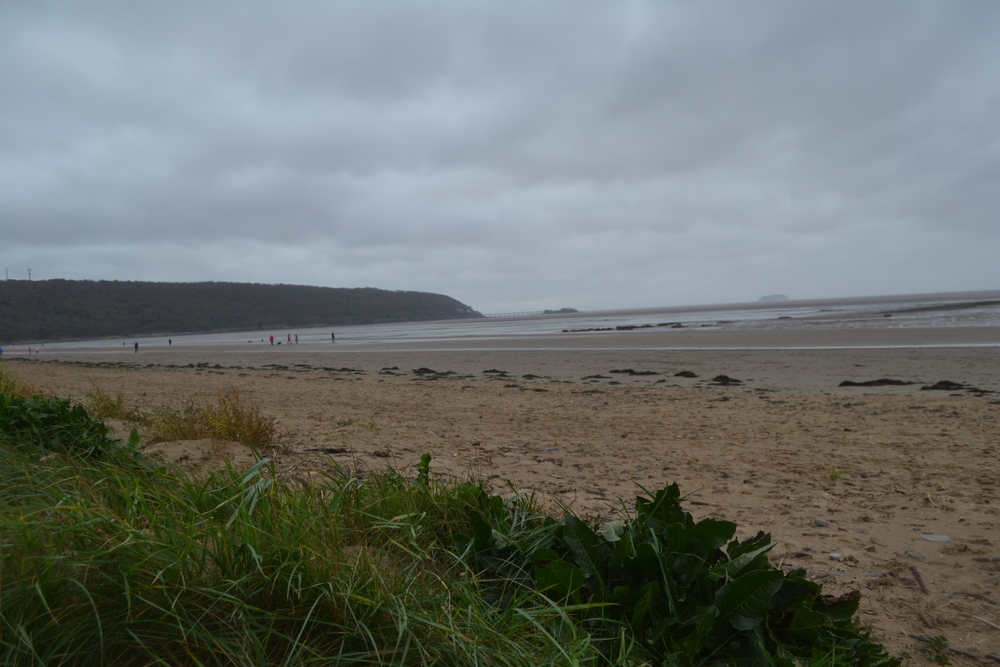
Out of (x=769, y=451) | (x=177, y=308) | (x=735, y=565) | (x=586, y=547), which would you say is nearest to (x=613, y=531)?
(x=586, y=547)

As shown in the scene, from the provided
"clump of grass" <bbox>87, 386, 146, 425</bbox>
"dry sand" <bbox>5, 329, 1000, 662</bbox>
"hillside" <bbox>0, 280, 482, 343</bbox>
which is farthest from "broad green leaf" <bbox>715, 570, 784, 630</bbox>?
"hillside" <bbox>0, 280, 482, 343</bbox>

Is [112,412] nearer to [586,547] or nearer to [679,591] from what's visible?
[586,547]

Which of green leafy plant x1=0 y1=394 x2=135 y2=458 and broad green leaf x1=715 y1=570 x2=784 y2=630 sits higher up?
green leafy plant x1=0 y1=394 x2=135 y2=458

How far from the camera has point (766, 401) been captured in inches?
328

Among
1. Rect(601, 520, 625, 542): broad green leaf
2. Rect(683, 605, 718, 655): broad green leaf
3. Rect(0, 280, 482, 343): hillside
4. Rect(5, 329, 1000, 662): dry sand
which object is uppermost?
Rect(0, 280, 482, 343): hillside

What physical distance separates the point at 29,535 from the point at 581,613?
5.62 ft

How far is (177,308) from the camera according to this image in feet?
367

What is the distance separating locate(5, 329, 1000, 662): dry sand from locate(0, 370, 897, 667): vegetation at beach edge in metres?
0.61

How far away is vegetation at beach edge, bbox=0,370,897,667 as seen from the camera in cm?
142

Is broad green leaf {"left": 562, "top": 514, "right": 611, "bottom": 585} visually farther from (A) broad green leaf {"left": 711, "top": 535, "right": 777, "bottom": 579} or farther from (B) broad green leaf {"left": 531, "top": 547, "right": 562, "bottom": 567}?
(A) broad green leaf {"left": 711, "top": 535, "right": 777, "bottom": 579}

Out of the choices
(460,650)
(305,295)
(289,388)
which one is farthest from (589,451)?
(305,295)

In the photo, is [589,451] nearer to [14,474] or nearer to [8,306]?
[14,474]

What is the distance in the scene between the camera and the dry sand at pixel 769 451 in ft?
8.87

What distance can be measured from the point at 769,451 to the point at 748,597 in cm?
380
